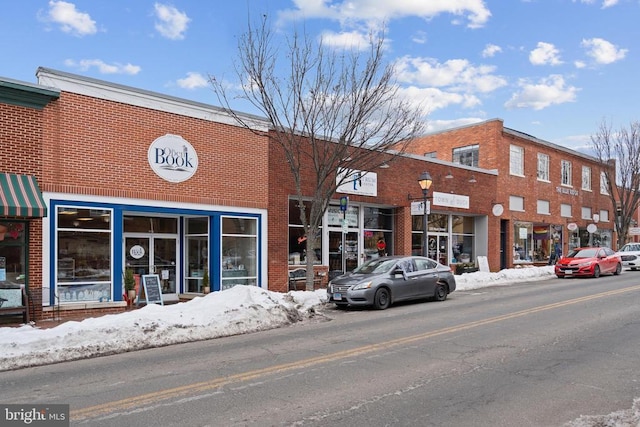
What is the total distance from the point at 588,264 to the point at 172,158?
1953 centimetres

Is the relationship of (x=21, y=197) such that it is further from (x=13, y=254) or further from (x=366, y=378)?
(x=366, y=378)

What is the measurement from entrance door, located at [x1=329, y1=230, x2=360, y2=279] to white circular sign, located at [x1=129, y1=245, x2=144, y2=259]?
24.5 feet

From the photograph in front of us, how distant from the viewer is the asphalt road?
538 centimetres

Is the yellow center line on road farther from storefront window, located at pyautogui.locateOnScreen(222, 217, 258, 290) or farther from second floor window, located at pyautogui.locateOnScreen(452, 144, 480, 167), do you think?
second floor window, located at pyautogui.locateOnScreen(452, 144, 480, 167)

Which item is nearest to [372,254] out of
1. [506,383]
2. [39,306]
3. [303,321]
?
[303,321]

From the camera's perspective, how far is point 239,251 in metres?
16.9

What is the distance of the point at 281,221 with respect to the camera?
58.1 ft

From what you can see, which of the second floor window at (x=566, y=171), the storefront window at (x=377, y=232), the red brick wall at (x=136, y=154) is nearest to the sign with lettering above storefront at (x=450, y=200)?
the storefront window at (x=377, y=232)

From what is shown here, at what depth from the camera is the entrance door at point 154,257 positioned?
1527 centimetres

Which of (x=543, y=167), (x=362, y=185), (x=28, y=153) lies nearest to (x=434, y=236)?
(x=362, y=185)

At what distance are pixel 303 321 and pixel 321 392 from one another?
5989 mm

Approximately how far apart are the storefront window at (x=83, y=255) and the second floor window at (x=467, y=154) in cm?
2216

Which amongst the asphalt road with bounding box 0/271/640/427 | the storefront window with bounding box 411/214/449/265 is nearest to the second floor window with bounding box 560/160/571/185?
the storefront window with bounding box 411/214/449/265

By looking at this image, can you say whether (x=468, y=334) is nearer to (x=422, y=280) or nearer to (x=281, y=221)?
(x=422, y=280)
